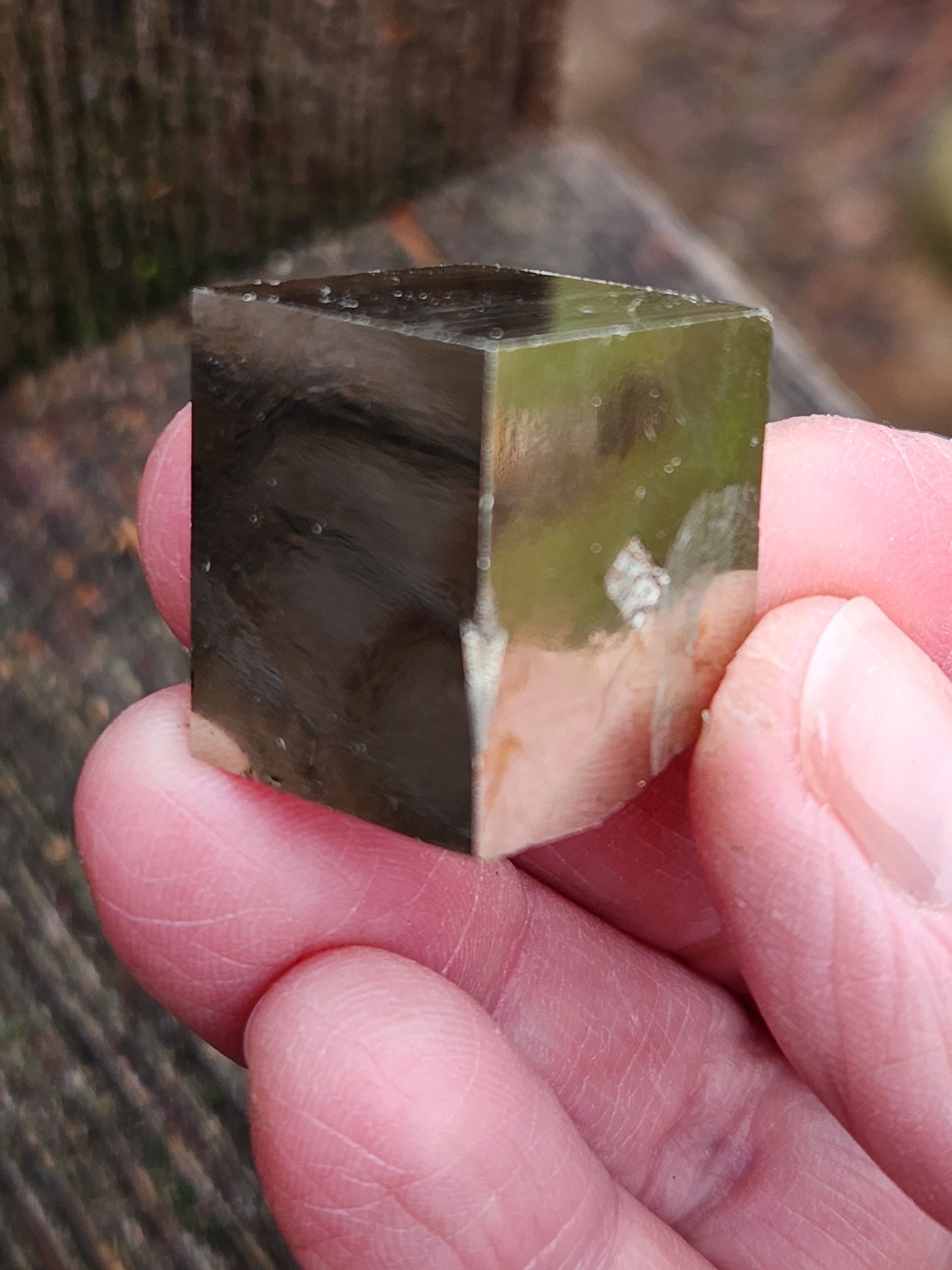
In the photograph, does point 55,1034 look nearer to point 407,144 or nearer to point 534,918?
point 534,918

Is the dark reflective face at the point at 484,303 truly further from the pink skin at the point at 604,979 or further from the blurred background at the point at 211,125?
the blurred background at the point at 211,125

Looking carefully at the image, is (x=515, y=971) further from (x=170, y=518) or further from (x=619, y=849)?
(x=170, y=518)

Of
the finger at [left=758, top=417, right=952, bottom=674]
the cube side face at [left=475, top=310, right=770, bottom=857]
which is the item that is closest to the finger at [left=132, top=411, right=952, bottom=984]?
the finger at [left=758, top=417, right=952, bottom=674]

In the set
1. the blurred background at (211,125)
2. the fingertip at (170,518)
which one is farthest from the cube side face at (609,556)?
the blurred background at (211,125)

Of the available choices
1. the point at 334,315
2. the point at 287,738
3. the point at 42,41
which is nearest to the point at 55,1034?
the point at 287,738

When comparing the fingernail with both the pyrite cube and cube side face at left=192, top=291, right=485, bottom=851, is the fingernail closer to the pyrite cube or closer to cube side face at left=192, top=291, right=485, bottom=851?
the pyrite cube

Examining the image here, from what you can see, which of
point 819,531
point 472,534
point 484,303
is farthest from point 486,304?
point 819,531
